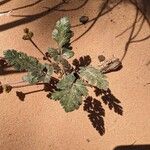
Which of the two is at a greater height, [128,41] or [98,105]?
[128,41]

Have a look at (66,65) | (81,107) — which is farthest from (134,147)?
(66,65)

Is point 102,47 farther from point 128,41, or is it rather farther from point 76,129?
point 76,129

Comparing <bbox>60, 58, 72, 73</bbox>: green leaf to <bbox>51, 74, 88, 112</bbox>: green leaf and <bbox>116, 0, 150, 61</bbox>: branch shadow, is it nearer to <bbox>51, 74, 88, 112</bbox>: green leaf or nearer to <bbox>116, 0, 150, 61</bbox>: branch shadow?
<bbox>51, 74, 88, 112</bbox>: green leaf

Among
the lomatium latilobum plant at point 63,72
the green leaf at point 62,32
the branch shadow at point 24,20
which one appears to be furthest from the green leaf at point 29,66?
the branch shadow at point 24,20

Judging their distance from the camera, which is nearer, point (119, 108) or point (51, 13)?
point (119, 108)

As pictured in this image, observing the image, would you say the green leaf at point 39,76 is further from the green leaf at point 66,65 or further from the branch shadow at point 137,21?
the branch shadow at point 137,21

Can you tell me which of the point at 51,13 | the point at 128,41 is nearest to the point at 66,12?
the point at 51,13

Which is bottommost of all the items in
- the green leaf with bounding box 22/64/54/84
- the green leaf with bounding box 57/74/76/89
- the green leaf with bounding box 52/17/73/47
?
the green leaf with bounding box 57/74/76/89

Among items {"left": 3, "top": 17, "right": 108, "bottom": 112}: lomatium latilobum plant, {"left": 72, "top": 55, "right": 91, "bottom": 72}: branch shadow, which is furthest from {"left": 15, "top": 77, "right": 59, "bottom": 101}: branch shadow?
{"left": 72, "top": 55, "right": 91, "bottom": 72}: branch shadow
